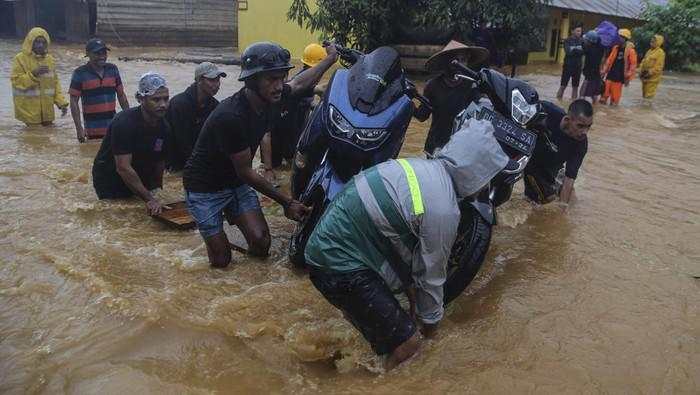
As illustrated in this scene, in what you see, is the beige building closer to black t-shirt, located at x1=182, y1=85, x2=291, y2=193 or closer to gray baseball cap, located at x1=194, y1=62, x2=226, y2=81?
gray baseball cap, located at x1=194, y1=62, x2=226, y2=81

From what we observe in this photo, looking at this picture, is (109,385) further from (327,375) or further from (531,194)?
(531,194)

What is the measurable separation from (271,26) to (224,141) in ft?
57.5

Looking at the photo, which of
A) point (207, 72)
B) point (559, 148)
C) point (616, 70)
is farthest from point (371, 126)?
point (616, 70)

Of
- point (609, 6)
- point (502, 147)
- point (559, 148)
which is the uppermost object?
point (609, 6)

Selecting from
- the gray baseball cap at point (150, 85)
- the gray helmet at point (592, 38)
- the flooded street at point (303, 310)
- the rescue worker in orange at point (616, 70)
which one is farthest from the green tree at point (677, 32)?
→ the gray baseball cap at point (150, 85)

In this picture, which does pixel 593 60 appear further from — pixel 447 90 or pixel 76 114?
pixel 76 114

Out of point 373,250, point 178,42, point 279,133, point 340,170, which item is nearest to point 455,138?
point 373,250

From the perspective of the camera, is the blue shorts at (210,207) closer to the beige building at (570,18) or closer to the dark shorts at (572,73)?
the dark shorts at (572,73)

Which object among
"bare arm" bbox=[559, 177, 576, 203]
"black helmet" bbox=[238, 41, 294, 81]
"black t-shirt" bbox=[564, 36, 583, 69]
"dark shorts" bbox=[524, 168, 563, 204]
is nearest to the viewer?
"black helmet" bbox=[238, 41, 294, 81]

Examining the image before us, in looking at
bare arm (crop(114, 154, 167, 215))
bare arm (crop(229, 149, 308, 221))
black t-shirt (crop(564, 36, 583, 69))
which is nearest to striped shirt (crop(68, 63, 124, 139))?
bare arm (crop(114, 154, 167, 215))

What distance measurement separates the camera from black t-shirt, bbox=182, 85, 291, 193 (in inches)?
152

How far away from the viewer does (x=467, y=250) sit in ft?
10.6

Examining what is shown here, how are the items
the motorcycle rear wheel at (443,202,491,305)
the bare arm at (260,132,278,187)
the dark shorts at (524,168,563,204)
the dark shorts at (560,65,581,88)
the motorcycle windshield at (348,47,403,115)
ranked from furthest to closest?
the dark shorts at (560,65,581,88), the bare arm at (260,132,278,187), the dark shorts at (524,168,563,204), the motorcycle windshield at (348,47,403,115), the motorcycle rear wheel at (443,202,491,305)

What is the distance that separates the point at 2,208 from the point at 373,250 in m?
4.18
